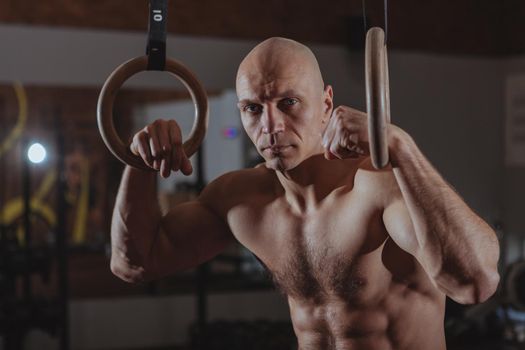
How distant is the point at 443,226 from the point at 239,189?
2.62ft

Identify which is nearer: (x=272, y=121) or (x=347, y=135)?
(x=347, y=135)

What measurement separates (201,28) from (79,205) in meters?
2.32

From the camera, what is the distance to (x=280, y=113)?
187 cm

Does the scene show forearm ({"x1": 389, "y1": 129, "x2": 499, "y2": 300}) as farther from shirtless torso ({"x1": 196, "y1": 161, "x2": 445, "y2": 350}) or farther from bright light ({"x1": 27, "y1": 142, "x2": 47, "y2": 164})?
bright light ({"x1": 27, "y1": 142, "x2": 47, "y2": 164})

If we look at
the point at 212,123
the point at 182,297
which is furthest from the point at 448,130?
the point at 182,297

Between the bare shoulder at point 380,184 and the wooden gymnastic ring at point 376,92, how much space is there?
423mm

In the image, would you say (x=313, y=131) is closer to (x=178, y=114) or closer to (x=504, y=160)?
(x=178, y=114)

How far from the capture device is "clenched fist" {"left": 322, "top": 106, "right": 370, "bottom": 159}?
1.56m

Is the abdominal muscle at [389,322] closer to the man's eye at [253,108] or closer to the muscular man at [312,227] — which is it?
the muscular man at [312,227]

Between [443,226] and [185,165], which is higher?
[185,165]

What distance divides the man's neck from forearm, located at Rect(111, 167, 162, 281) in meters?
0.38

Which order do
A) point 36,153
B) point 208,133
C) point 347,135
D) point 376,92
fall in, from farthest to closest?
point 208,133, point 36,153, point 347,135, point 376,92

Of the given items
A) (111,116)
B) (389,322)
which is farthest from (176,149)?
(389,322)

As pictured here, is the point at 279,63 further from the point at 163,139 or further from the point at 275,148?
the point at 163,139
